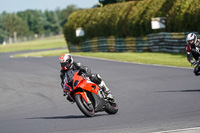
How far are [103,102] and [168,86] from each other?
18.3 feet

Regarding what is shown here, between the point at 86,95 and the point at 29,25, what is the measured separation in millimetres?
172550

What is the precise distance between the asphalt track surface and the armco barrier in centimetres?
612

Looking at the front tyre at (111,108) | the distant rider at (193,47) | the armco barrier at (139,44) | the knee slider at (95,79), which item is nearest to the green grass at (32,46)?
the armco barrier at (139,44)

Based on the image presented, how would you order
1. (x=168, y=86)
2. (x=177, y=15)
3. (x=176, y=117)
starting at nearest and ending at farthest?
(x=176, y=117)
(x=168, y=86)
(x=177, y=15)

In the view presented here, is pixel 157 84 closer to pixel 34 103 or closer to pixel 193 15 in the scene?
pixel 34 103

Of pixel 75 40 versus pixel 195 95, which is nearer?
pixel 195 95

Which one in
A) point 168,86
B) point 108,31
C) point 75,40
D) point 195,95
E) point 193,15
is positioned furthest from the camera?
point 75,40

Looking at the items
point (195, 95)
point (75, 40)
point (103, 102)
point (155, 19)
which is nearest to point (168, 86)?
point (195, 95)

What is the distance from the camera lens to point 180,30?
26.2 m

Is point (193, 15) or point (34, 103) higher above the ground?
point (193, 15)

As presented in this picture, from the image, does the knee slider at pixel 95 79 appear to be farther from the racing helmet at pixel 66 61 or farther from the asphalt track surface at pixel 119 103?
the asphalt track surface at pixel 119 103

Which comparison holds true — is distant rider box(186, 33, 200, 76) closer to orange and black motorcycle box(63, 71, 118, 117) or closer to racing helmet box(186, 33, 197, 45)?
racing helmet box(186, 33, 197, 45)

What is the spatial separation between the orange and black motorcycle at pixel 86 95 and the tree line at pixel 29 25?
13136cm

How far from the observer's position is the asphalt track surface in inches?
304
